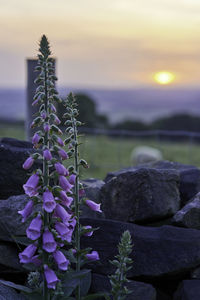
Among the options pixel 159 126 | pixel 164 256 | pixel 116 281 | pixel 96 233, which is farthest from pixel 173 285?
pixel 159 126

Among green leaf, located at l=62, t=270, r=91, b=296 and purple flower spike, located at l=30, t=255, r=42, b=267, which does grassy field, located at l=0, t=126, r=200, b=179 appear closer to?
green leaf, located at l=62, t=270, r=91, b=296

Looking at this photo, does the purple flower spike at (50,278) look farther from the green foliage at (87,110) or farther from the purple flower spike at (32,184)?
the green foliage at (87,110)

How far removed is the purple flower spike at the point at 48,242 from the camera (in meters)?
4.02

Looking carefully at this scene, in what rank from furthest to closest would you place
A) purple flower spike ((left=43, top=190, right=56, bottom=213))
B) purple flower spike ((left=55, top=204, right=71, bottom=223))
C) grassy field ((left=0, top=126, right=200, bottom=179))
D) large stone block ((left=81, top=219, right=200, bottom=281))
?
grassy field ((left=0, top=126, right=200, bottom=179)) < large stone block ((left=81, top=219, right=200, bottom=281)) < purple flower spike ((left=55, top=204, right=71, bottom=223)) < purple flower spike ((left=43, top=190, right=56, bottom=213))

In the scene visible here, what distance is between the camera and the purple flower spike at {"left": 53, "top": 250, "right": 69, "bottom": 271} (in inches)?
160

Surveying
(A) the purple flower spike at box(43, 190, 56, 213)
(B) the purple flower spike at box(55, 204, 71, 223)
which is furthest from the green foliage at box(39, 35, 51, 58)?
(B) the purple flower spike at box(55, 204, 71, 223)

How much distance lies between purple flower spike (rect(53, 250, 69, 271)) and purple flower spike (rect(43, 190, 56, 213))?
1.31 feet

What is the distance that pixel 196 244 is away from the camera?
17.7 ft

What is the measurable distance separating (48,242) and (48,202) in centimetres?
33

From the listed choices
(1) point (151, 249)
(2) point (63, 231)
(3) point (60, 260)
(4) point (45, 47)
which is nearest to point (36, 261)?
(3) point (60, 260)

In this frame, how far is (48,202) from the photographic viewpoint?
400 cm

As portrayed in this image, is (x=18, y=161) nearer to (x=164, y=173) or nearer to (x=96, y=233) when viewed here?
(x=96, y=233)

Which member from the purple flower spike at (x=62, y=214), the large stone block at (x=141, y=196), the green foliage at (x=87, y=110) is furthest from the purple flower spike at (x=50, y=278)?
the green foliage at (x=87, y=110)

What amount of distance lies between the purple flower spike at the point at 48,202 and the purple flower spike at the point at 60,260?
40 cm
